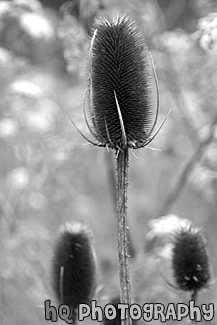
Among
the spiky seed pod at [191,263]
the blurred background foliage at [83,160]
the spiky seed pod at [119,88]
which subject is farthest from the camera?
the blurred background foliage at [83,160]

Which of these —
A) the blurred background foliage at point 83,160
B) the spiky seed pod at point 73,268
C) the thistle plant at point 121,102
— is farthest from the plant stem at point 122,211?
the blurred background foliage at point 83,160

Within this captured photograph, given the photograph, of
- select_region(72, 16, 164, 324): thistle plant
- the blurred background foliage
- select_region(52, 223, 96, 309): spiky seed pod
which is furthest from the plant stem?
the blurred background foliage

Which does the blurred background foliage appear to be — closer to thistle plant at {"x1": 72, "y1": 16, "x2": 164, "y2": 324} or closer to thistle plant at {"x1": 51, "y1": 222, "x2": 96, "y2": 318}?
thistle plant at {"x1": 51, "y1": 222, "x2": 96, "y2": 318}

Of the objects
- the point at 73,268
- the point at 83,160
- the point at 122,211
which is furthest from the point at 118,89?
the point at 83,160

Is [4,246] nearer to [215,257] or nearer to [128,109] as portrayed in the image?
[215,257]

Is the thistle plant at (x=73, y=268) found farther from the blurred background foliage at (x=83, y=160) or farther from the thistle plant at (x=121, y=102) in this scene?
the thistle plant at (x=121, y=102)

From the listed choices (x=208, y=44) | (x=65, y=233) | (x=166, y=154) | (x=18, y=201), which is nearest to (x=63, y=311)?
(x=65, y=233)
